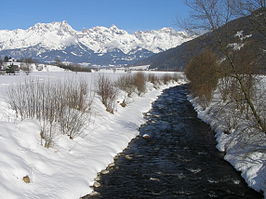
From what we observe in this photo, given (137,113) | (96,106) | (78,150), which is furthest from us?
(137,113)

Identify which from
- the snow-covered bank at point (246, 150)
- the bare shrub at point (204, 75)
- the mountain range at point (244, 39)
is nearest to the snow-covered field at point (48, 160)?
the snow-covered bank at point (246, 150)

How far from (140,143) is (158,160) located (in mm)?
3150

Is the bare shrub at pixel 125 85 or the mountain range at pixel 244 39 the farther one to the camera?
the bare shrub at pixel 125 85

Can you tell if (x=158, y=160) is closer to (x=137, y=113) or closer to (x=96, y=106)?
(x=96, y=106)

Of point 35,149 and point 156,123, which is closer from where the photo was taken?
point 35,149

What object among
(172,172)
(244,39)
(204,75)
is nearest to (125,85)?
(204,75)

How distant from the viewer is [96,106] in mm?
21875

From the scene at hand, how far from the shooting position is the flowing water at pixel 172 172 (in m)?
9.96

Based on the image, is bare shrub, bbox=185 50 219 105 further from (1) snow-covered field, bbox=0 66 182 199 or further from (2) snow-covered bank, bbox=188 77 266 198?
(1) snow-covered field, bbox=0 66 182 199

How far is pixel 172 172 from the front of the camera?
11969 mm

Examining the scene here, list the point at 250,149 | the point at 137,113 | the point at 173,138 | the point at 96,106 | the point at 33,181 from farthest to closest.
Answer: the point at 137,113
the point at 96,106
the point at 173,138
the point at 250,149
the point at 33,181

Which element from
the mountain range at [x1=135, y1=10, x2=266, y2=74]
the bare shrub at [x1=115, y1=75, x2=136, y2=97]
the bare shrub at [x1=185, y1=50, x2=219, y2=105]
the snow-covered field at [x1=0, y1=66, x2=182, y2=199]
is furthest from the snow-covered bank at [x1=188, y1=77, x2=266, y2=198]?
the bare shrub at [x1=115, y1=75, x2=136, y2=97]

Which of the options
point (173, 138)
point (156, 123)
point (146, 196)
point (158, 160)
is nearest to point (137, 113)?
point (156, 123)

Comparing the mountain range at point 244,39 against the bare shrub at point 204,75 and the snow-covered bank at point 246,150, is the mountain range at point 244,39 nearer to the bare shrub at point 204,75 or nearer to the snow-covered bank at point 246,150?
Answer: the snow-covered bank at point 246,150
